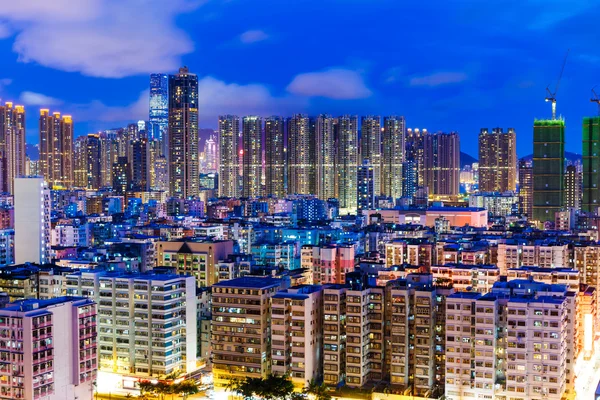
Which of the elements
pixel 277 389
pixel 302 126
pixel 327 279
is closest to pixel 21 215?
pixel 327 279

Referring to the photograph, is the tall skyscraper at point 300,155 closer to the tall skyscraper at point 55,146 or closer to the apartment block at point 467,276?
the tall skyscraper at point 55,146

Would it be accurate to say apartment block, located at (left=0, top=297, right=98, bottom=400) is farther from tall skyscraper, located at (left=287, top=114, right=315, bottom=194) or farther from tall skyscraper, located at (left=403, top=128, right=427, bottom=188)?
tall skyscraper, located at (left=403, top=128, right=427, bottom=188)

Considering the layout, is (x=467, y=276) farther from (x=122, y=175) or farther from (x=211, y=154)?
(x=211, y=154)

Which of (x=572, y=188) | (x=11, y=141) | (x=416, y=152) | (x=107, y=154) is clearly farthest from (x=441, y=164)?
(x=11, y=141)

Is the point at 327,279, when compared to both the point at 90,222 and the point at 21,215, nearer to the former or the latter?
the point at 21,215

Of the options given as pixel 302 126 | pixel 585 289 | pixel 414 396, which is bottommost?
pixel 414 396

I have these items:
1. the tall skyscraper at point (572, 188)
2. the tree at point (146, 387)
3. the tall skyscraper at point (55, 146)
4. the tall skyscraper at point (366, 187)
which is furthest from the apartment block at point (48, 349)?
the tall skyscraper at point (55, 146)

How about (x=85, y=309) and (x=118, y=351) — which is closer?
(x=85, y=309)
